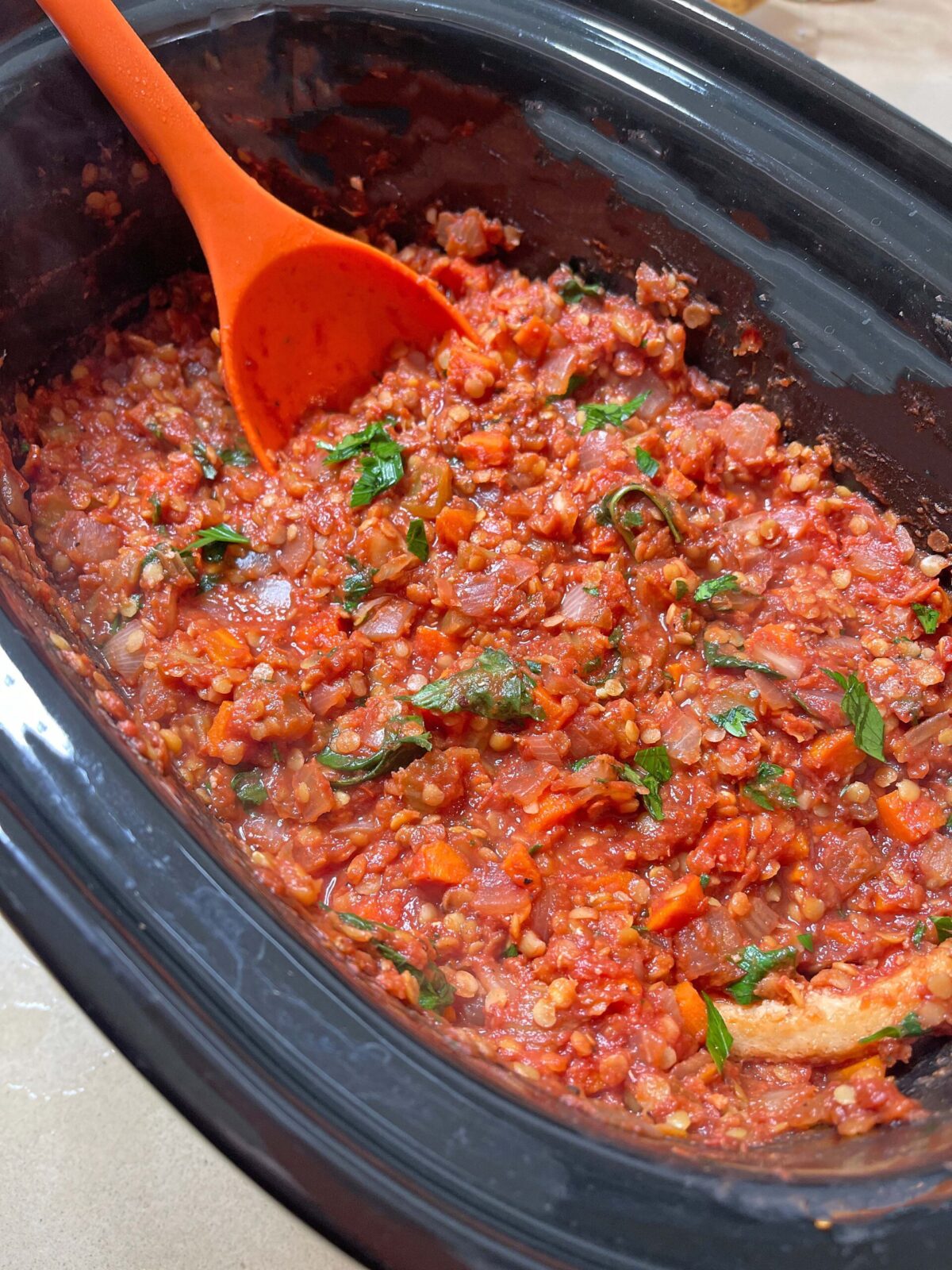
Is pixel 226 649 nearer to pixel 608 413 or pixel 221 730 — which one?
pixel 221 730

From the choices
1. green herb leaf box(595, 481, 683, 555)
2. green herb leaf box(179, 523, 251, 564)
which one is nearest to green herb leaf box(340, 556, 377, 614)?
green herb leaf box(179, 523, 251, 564)

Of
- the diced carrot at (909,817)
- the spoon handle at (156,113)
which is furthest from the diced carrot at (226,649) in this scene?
the diced carrot at (909,817)

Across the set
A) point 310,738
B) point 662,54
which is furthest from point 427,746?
point 662,54

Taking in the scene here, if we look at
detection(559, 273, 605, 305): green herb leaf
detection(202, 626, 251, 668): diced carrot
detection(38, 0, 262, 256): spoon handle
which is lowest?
detection(202, 626, 251, 668): diced carrot

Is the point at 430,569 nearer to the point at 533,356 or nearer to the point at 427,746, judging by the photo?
the point at 427,746

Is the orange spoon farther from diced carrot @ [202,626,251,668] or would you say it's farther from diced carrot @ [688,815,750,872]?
diced carrot @ [688,815,750,872]

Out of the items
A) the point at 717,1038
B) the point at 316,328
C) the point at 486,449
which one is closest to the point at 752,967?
the point at 717,1038
